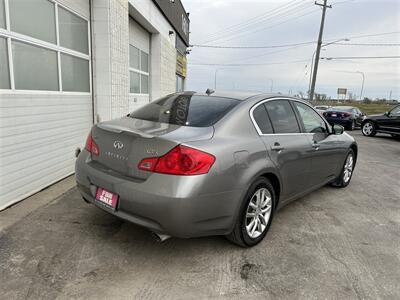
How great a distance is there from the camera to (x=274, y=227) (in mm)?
3633

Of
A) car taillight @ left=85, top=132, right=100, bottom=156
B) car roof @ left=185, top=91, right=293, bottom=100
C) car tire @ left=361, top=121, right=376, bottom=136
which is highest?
car roof @ left=185, top=91, right=293, bottom=100

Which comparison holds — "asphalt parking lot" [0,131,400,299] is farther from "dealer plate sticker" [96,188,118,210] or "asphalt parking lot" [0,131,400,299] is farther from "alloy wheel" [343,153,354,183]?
"alloy wheel" [343,153,354,183]

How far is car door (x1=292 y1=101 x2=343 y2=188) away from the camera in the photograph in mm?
4039

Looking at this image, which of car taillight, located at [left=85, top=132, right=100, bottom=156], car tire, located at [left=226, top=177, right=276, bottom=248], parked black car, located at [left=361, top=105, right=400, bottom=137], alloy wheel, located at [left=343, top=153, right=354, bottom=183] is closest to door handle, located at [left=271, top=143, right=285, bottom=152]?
car tire, located at [left=226, top=177, right=276, bottom=248]

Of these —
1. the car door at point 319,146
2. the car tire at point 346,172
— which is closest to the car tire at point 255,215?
the car door at point 319,146

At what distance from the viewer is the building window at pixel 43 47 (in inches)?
149

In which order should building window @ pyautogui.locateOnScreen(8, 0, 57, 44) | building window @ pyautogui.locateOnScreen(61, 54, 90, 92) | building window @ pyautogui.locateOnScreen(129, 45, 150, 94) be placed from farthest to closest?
building window @ pyautogui.locateOnScreen(129, 45, 150, 94) < building window @ pyautogui.locateOnScreen(61, 54, 90, 92) < building window @ pyautogui.locateOnScreen(8, 0, 57, 44)

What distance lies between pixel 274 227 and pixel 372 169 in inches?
186

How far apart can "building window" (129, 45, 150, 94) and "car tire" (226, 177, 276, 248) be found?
707cm

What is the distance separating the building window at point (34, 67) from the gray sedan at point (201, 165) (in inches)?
67.0

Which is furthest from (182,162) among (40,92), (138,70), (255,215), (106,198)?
(138,70)

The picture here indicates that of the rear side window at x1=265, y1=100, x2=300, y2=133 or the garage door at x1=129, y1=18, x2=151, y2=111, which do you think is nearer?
the rear side window at x1=265, y1=100, x2=300, y2=133

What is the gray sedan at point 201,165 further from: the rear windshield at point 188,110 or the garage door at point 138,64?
the garage door at point 138,64

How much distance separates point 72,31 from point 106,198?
12.7 ft
